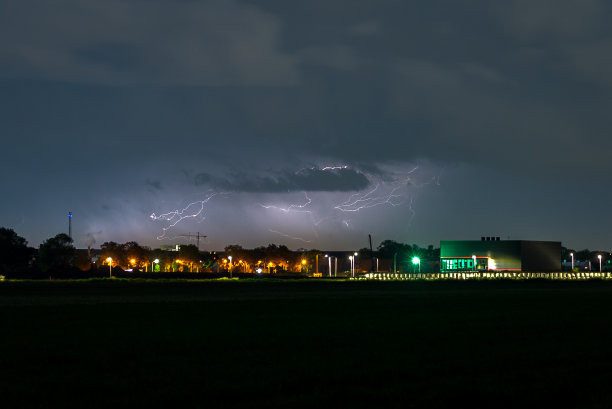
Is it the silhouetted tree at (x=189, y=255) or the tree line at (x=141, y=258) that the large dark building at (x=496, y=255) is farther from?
the silhouetted tree at (x=189, y=255)

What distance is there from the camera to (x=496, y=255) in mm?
129875

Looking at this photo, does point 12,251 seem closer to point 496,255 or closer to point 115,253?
point 115,253

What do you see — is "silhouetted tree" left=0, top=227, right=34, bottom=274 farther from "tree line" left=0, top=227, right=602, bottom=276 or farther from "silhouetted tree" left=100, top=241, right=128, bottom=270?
"silhouetted tree" left=100, top=241, right=128, bottom=270

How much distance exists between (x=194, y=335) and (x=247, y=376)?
5702mm

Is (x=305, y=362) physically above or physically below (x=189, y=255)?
below

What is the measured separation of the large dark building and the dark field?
110669 mm

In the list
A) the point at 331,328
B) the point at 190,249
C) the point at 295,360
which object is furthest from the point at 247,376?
the point at 190,249

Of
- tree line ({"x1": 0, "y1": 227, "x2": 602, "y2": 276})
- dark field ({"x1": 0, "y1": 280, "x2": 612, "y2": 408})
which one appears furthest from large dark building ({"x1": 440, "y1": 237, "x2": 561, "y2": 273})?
dark field ({"x1": 0, "y1": 280, "x2": 612, "y2": 408})

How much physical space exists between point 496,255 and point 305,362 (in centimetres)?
12260

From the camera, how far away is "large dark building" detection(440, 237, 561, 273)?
128 m

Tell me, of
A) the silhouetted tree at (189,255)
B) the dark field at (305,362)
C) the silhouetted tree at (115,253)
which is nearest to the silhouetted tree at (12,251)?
the silhouetted tree at (115,253)

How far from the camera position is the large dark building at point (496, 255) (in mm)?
128250

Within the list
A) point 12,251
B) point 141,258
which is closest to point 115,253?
point 141,258

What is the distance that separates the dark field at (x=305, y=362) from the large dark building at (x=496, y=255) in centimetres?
11067
